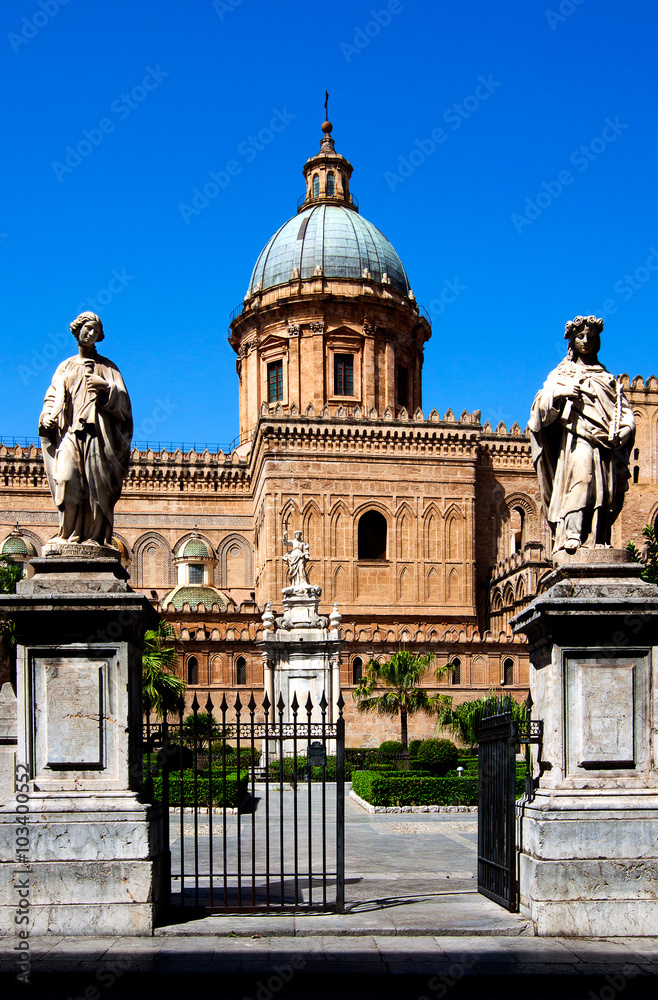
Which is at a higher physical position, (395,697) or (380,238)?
(380,238)

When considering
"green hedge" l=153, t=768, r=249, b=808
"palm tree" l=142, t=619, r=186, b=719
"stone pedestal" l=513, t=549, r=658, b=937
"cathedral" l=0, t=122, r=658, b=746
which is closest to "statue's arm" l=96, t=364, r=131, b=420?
"stone pedestal" l=513, t=549, r=658, b=937

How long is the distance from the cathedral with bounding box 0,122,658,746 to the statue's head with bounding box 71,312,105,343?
26082 mm

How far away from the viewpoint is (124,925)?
19.9 feet

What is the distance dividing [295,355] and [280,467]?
671 centimetres

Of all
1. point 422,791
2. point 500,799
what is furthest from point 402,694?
point 500,799

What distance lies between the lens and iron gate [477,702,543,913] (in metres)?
6.55

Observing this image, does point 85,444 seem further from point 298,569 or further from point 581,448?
point 298,569

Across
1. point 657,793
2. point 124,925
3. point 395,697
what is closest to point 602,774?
point 657,793

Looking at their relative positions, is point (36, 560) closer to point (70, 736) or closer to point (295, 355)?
point (70, 736)

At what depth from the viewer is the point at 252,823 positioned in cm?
743

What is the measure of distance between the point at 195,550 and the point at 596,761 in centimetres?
3511

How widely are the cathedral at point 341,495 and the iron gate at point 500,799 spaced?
24920mm

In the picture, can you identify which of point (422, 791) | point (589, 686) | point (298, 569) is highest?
point (298, 569)

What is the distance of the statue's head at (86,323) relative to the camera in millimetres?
6801
